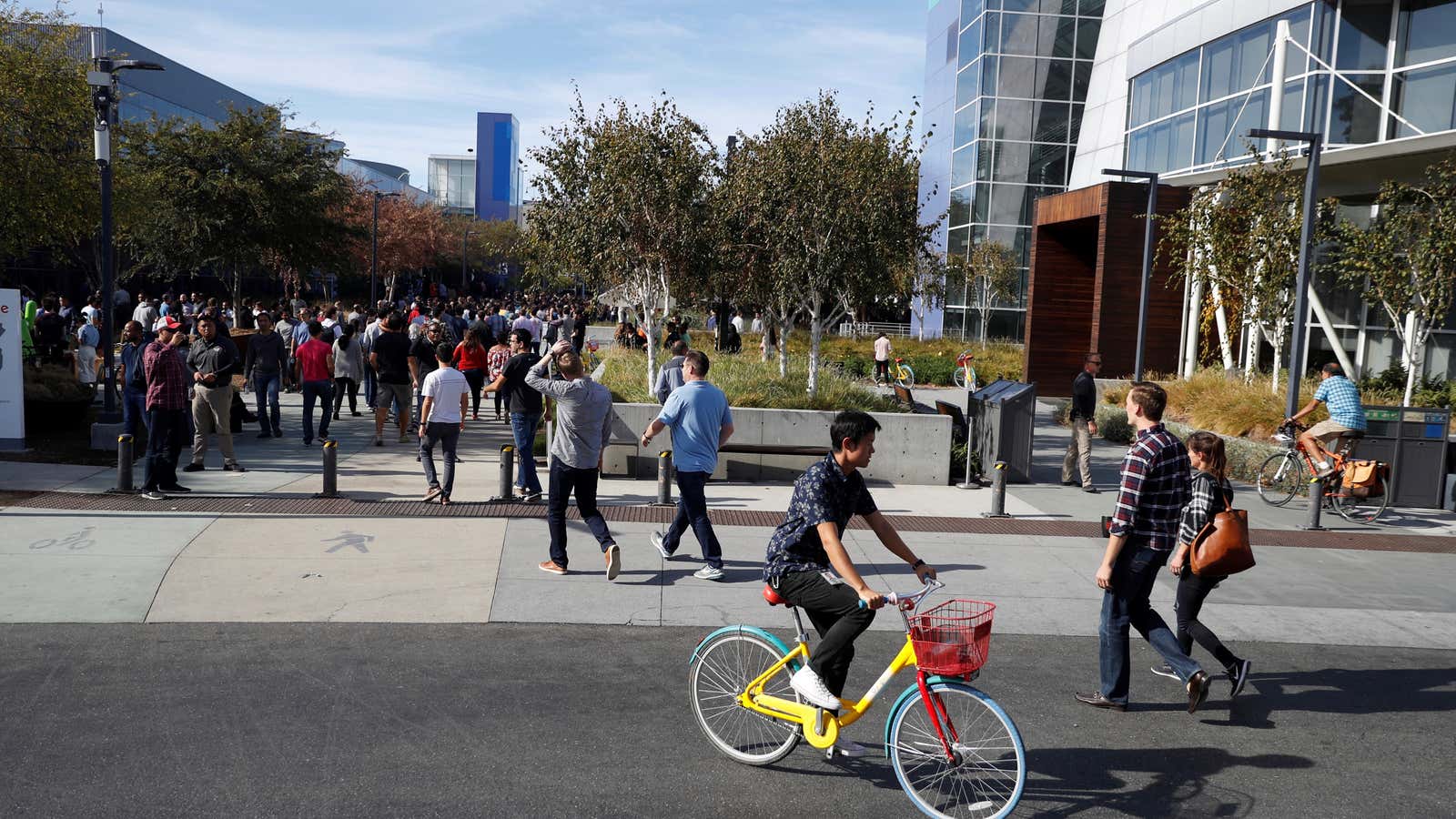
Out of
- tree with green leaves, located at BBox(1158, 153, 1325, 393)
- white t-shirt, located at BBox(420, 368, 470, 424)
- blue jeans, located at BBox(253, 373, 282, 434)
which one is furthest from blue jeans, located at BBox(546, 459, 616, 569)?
tree with green leaves, located at BBox(1158, 153, 1325, 393)

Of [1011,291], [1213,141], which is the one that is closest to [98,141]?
[1213,141]

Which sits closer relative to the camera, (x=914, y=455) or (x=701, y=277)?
(x=914, y=455)

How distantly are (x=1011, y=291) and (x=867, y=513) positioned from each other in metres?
38.3

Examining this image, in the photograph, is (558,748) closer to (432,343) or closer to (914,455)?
(914,455)

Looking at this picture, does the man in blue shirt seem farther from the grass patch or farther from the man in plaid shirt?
the grass patch

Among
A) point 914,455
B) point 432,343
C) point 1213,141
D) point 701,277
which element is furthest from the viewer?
point 1213,141

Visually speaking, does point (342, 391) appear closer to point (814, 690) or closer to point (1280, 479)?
point (1280, 479)

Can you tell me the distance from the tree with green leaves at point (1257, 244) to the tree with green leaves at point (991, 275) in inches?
753

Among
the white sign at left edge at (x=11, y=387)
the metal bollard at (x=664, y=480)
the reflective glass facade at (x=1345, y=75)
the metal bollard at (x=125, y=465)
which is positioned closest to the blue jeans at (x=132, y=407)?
the metal bollard at (x=125, y=465)

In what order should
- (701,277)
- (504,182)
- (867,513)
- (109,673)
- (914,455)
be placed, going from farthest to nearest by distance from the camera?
(504,182) < (701,277) < (914,455) < (109,673) < (867,513)

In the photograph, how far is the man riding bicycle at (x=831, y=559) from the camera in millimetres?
4801

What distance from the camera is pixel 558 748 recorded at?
529 cm

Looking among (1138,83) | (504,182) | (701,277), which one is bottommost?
(701,277)

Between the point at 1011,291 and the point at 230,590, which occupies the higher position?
the point at 1011,291
